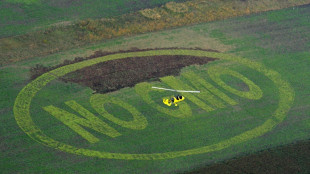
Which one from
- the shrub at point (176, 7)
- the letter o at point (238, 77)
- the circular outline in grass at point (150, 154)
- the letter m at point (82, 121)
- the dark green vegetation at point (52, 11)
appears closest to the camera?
the circular outline in grass at point (150, 154)

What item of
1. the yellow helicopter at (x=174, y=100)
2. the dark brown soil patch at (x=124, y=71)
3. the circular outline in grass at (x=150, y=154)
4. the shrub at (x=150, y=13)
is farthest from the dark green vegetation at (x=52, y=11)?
the yellow helicopter at (x=174, y=100)

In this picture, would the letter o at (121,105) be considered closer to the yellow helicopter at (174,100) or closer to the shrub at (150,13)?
the yellow helicopter at (174,100)

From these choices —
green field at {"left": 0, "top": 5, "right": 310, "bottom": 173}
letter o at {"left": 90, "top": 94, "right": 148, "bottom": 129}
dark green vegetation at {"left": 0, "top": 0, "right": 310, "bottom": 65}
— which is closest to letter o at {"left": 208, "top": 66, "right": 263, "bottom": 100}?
green field at {"left": 0, "top": 5, "right": 310, "bottom": 173}

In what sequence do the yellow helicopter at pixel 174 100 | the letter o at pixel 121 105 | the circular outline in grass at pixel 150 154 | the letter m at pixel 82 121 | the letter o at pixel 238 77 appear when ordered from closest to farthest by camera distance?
the circular outline in grass at pixel 150 154, the letter m at pixel 82 121, the letter o at pixel 121 105, the yellow helicopter at pixel 174 100, the letter o at pixel 238 77

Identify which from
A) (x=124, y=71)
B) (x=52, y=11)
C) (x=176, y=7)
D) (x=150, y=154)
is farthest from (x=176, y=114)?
(x=52, y=11)

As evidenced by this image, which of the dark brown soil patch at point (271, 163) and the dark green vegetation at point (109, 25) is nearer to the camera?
the dark brown soil patch at point (271, 163)

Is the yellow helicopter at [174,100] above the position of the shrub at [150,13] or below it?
below

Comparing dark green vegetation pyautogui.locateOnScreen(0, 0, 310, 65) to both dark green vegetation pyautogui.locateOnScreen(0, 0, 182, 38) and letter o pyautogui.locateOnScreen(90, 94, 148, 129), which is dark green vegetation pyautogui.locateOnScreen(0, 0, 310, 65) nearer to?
dark green vegetation pyautogui.locateOnScreen(0, 0, 182, 38)

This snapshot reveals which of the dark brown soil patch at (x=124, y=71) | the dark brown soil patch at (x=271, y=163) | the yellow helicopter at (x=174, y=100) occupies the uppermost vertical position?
the dark brown soil patch at (x=124, y=71)

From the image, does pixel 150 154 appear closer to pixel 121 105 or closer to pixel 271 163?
pixel 121 105
